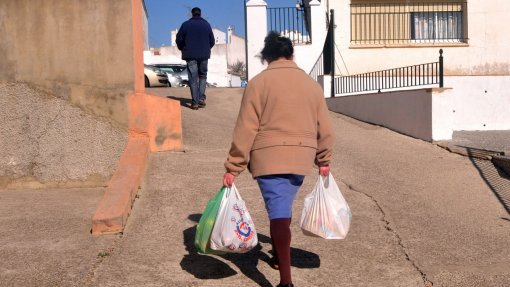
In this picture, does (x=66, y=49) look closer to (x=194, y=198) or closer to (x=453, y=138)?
(x=194, y=198)

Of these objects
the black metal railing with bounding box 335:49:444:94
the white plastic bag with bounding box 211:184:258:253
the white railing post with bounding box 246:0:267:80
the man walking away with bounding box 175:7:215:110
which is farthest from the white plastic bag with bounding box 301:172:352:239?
the white railing post with bounding box 246:0:267:80

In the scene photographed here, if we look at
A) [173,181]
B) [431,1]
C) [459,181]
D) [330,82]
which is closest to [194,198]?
[173,181]

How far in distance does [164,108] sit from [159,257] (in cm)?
315

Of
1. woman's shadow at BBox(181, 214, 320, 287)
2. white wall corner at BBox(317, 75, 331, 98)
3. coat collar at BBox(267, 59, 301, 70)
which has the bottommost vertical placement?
woman's shadow at BBox(181, 214, 320, 287)

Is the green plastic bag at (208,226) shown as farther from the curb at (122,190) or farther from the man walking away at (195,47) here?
the man walking away at (195,47)

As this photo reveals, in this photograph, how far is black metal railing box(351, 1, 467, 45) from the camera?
1608 centimetres

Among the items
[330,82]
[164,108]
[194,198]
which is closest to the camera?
[194,198]

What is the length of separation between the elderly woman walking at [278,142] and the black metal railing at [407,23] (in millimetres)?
12278

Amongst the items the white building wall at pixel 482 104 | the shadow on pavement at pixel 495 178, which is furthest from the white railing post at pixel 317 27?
the shadow on pavement at pixel 495 178

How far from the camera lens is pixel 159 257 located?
4.89m

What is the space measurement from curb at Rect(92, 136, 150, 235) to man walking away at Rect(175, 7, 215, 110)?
3250 mm

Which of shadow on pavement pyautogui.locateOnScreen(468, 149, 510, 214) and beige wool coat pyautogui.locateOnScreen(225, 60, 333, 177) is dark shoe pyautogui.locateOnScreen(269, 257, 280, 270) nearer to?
beige wool coat pyautogui.locateOnScreen(225, 60, 333, 177)

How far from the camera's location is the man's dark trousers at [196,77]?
1049cm

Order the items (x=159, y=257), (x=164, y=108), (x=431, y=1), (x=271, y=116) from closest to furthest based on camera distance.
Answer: (x=271, y=116), (x=159, y=257), (x=164, y=108), (x=431, y=1)
